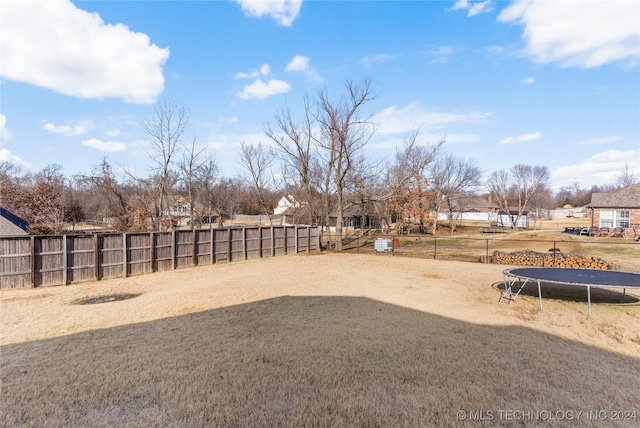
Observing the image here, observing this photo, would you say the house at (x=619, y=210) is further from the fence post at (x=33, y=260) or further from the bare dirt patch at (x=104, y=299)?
the fence post at (x=33, y=260)

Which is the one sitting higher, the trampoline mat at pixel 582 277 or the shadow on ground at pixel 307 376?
the trampoline mat at pixel 582 277

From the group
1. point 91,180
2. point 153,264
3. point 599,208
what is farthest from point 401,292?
point 599,208

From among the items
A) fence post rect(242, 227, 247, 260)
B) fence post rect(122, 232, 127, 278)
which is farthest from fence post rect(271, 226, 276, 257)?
fence post rect(122, 232, 127, 278)

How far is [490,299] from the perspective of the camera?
909 cm

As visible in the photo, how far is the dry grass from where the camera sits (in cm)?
350

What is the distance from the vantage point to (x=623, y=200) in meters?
29.1

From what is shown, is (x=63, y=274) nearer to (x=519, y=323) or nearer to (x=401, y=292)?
(x=401, y=292)

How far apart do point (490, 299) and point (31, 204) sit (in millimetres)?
34241

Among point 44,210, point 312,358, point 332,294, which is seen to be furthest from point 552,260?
point 44,210

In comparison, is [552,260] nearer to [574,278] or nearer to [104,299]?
[574,278]

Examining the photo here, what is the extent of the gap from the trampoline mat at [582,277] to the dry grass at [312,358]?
62cm

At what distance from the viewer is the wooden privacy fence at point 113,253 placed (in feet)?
36.2

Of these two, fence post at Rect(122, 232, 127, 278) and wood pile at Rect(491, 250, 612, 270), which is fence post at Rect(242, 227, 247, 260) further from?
wood pile at Rect(491, 250, 612, 270)

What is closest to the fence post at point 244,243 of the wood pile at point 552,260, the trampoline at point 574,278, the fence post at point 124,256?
the fence post at point 124,256
